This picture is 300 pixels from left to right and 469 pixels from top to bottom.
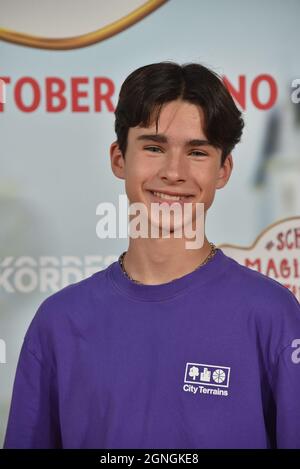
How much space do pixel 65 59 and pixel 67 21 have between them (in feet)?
0.33

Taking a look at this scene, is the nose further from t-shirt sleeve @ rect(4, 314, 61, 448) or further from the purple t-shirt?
t-shirt sleeve @ rect(4, 314, 61, 448)

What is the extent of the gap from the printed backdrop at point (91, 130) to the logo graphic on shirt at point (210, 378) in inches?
29.2

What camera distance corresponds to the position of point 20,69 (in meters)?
1.79

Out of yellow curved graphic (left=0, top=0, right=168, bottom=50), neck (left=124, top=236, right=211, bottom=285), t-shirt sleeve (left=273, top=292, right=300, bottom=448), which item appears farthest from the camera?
yellow curved graphic (left=0, top=0, right=168, bottom=50)

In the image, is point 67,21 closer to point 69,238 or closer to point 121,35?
point 121,35

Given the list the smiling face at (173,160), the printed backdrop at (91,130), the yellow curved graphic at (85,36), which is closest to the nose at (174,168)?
the smiling face at (173,160)

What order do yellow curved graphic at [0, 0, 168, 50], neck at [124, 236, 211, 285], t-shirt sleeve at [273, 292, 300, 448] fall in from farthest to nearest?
yellow curved graphic at [0, 0, 168, 50], neck at [124, 236, 211, 285], t-shirt sleeve at [273, 292, 300, 448]

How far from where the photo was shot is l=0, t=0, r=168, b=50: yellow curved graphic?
1.78 metres

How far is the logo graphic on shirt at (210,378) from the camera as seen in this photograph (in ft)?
3.49

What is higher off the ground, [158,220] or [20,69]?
[20,69]

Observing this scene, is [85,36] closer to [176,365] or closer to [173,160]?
[173,160]

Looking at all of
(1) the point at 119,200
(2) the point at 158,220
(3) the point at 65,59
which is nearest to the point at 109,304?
(2) the point at 158,220

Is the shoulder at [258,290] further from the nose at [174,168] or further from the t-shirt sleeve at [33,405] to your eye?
the t-shirt sleeve at [33,405]

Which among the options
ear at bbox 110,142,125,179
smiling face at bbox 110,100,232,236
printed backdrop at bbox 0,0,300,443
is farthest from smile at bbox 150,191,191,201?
printed backdrop at bbox 0,0,300,443
